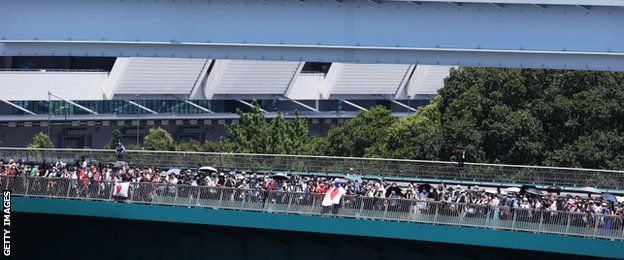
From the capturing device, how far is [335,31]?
4359 centimetres

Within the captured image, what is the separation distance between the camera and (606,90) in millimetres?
64938

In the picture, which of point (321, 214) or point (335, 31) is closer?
point (321, 214)

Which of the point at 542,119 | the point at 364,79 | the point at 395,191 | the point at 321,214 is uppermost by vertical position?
the point at 364,79

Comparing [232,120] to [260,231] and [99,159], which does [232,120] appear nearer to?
[99,159]

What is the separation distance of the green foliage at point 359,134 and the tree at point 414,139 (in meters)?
0.61

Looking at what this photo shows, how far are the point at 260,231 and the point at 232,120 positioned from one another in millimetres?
76143

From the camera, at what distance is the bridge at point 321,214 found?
3881cm

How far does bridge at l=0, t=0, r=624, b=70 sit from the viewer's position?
4216 centimetres

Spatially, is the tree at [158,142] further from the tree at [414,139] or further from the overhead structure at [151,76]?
the tree at [414,139]

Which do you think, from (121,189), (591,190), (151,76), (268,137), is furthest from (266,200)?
(151,76)

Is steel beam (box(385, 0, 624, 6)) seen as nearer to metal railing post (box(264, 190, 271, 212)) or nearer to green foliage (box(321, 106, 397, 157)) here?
metal railing post (box(264, 190, 271, 212))

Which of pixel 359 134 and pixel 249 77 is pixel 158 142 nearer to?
pixel 249 77

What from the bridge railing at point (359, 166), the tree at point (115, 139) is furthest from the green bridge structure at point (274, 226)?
the tree at point (115, 139)

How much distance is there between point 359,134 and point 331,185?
3410 centimetres
